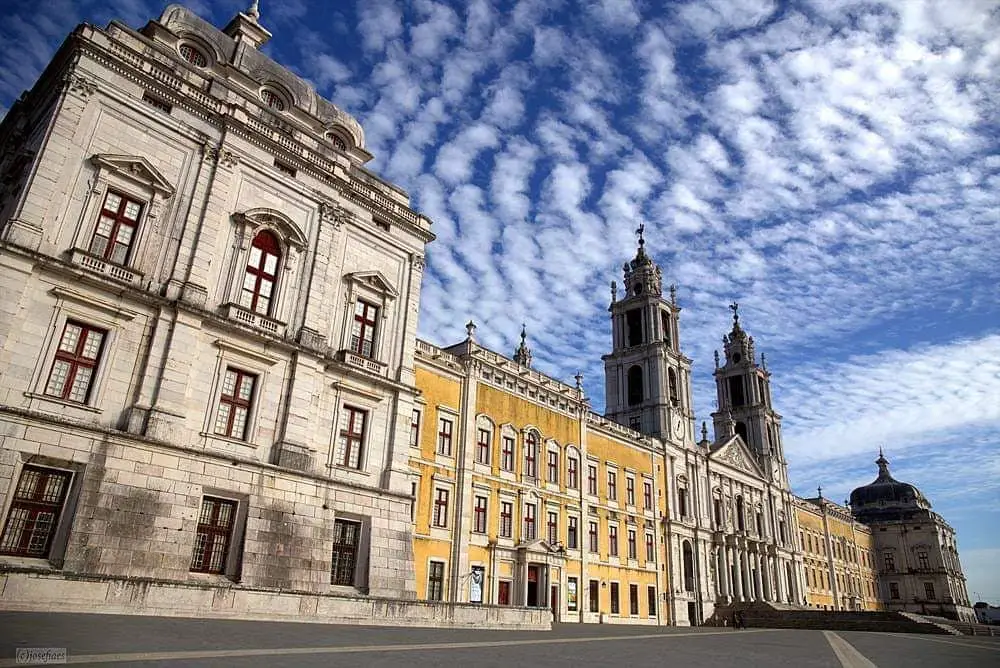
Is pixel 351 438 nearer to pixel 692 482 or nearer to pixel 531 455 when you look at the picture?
pixel 531 455

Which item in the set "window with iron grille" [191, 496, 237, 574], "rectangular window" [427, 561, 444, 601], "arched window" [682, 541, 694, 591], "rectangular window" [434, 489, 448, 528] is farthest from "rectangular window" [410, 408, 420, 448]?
"arched window" [682, 541, 694, 591]

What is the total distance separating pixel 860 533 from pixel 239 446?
88.8 metres

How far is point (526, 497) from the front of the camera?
35.9 m

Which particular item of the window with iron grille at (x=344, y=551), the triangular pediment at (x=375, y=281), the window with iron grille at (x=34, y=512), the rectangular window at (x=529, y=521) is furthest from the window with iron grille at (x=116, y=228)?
the rectangular window at (x=529, y=521)

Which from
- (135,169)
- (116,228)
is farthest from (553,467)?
(135,169)

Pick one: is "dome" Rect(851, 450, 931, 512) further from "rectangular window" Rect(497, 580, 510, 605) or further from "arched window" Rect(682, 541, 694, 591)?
"rectangular window" Rect(497, 580, 510, 605)

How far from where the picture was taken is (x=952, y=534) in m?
94.4

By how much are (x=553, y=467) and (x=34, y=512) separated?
27574mm

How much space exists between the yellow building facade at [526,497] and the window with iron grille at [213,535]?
498 inches

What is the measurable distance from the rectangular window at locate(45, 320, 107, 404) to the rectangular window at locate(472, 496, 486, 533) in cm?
1998

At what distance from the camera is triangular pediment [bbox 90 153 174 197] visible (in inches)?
700

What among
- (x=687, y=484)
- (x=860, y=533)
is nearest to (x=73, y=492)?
(x=687, y=484)

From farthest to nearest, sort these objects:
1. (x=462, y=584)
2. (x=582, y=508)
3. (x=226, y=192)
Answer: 1. (x=582, y=508)
2. (x=462, y=584)
3. (x=226, y=192)

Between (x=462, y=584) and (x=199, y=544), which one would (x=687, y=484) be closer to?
(x=462, y=584)
